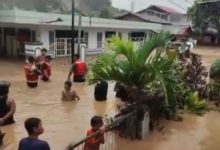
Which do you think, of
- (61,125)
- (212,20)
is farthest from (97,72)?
(212,20)

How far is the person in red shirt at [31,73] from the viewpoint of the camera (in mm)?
12805

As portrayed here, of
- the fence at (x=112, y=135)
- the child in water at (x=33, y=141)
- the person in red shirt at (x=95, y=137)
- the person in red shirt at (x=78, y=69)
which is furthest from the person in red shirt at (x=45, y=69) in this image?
the child in water at (x=33, y=141)

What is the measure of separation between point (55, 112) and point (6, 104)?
89.6 inches

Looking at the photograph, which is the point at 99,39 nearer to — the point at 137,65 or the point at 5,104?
the point at 137,65

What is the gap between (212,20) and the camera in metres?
46.0

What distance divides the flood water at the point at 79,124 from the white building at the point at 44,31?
9926 millimetres

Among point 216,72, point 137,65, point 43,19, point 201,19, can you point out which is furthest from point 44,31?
point 201,19

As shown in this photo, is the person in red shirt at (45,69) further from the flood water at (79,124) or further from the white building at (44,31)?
the white building at (44,31)

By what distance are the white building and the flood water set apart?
993cm

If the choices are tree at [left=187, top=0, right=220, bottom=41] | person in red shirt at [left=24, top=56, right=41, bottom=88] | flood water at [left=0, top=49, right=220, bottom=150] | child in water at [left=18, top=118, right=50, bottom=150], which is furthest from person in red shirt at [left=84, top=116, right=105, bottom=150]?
tree at [left=187, top=0, right=220, bottom=41]

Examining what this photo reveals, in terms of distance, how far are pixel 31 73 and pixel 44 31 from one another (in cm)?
1172

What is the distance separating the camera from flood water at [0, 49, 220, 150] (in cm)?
793

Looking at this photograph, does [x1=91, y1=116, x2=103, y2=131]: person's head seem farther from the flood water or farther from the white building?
the white building

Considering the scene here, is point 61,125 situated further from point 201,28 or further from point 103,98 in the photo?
point 201,28
